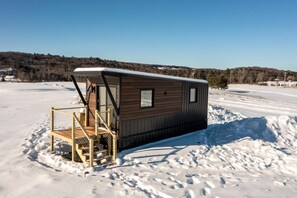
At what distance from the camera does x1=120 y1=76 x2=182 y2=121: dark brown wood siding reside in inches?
313

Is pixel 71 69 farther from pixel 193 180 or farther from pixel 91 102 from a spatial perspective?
pixel 193 180

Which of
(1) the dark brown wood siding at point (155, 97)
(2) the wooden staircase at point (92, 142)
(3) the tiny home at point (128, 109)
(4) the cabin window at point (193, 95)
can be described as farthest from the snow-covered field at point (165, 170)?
(4) the cabin window at point (193, 95)

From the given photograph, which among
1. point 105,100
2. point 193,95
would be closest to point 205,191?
point 105,100

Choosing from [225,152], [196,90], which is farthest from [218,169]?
[196,90]

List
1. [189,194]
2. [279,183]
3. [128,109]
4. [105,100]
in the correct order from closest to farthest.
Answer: [189,194]
[279,183]
[128,109]
[105,100]

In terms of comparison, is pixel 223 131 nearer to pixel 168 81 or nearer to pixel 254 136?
pixel 254 136

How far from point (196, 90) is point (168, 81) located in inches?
91.1

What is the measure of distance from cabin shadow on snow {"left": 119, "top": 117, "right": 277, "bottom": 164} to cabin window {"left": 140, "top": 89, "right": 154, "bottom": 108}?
56.8 inches

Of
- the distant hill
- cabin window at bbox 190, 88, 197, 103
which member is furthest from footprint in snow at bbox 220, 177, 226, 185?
the distant hill

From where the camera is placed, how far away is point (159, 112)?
9.33 meters

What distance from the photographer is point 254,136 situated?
10.4 m

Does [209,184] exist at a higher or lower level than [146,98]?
lower

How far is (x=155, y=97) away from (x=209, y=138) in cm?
309

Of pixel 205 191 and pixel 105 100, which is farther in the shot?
pixel 105 100
